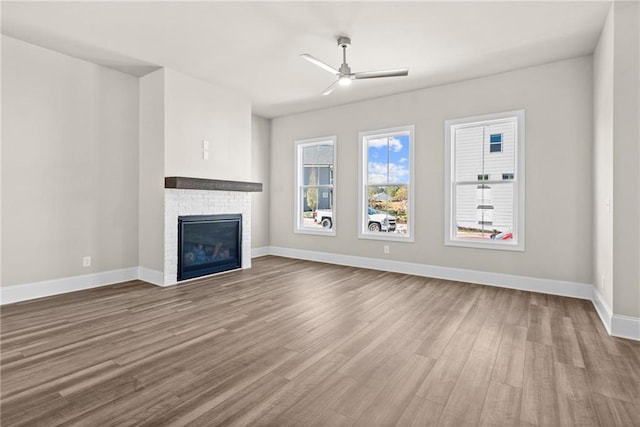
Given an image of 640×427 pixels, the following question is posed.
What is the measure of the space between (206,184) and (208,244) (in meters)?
0.93

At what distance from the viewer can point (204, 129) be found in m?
5.05

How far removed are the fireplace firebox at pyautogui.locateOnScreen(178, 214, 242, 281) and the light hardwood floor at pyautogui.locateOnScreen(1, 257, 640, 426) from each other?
888mm

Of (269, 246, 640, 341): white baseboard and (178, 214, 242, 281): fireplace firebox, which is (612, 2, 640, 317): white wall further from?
(178, 214, 242, 281): fireplace firebox

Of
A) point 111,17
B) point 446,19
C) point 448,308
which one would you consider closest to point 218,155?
point 111,17

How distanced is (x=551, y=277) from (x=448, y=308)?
5.45ft

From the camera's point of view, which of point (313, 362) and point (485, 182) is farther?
point (485, 182)

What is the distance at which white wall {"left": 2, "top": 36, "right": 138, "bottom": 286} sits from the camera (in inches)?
148

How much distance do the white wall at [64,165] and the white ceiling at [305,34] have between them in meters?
0.30

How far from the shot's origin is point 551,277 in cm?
425

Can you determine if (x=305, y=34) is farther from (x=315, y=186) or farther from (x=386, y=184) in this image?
(x=315, y=186)

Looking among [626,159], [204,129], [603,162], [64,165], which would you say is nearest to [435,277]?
[603,162]

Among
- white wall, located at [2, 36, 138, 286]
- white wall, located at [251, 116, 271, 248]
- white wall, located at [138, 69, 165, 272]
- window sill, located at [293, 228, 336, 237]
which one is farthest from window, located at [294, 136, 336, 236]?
white wall, located at [2, 36, 138, 286]

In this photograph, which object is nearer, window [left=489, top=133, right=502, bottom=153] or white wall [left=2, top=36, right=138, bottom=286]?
white wall [left=2, top=36, right=138, bottom=286]

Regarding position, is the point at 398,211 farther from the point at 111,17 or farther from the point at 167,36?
the point at 111,17
